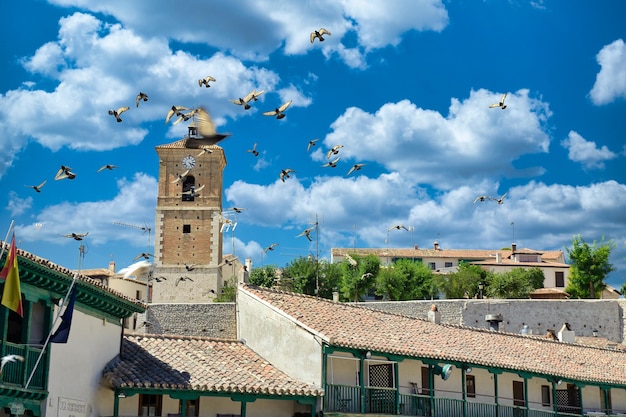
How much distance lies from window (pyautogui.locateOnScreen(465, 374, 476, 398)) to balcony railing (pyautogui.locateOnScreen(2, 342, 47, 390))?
1719 cm

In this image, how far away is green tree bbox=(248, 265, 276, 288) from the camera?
66188 mm

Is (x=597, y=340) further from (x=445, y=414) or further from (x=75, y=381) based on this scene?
(x=75, y=381)

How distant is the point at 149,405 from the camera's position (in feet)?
85.4

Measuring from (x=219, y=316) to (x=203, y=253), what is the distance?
22782 mm

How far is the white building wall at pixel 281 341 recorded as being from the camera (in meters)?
28.0

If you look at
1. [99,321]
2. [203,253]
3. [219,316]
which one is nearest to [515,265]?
[203,253]

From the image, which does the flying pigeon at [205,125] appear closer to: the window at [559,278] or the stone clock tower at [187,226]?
the stone clock tower at [187,226]

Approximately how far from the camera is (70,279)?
68.1 feet

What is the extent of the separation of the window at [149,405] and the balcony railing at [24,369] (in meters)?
5.90

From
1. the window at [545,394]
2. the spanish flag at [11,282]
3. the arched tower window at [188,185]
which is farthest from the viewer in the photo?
the arched tower window at [188,185]

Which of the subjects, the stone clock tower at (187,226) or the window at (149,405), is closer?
the window at (149,405)

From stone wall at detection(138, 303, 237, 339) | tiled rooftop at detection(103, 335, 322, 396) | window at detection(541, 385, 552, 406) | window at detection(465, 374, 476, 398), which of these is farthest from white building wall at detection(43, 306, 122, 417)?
stone wall at detection(138, 303, 237, 339)

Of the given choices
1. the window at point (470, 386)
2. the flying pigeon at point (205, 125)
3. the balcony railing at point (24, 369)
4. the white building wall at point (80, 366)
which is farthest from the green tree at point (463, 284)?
the balcony railing at point (24, 369)

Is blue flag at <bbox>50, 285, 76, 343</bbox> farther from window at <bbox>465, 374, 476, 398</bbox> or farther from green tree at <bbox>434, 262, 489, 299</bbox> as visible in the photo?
green tree at <bbox>434, 262, 489, 299</bbox>
